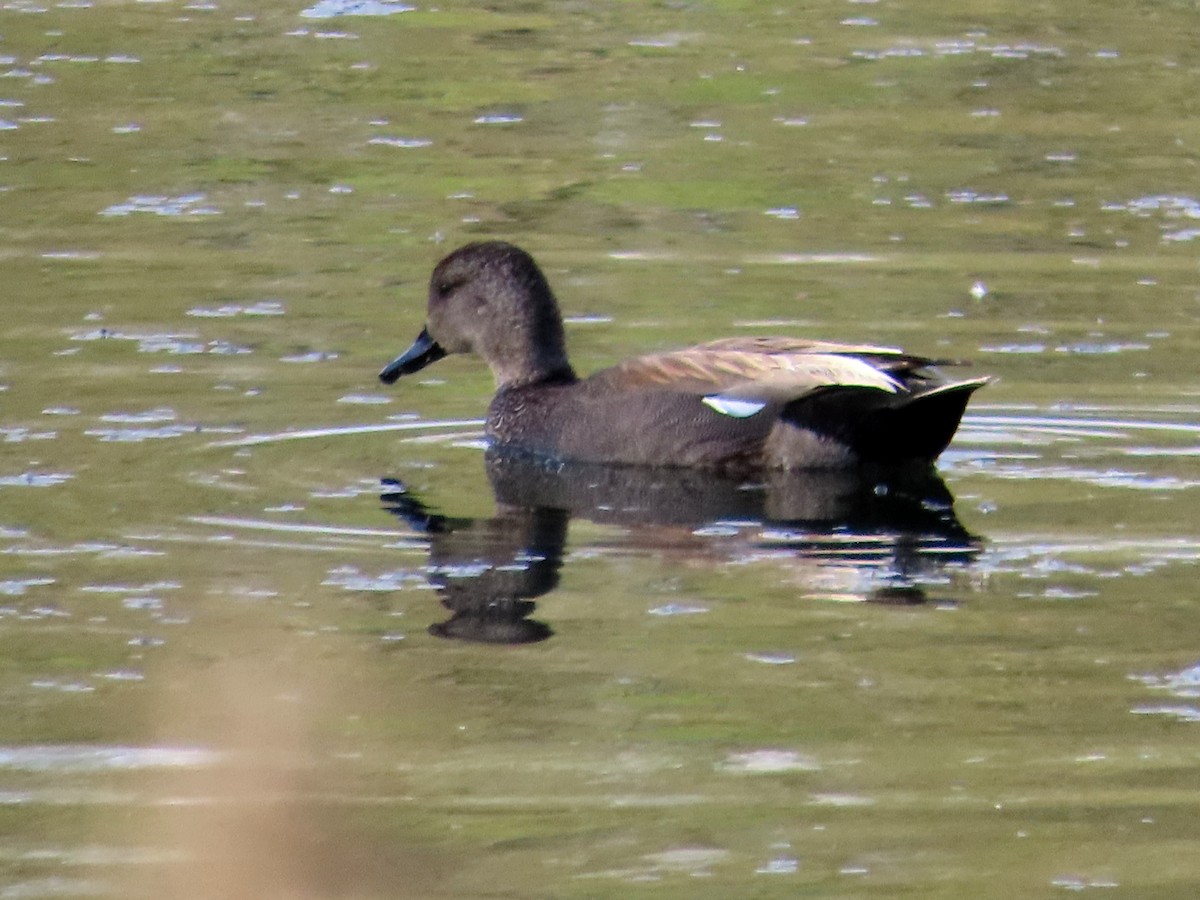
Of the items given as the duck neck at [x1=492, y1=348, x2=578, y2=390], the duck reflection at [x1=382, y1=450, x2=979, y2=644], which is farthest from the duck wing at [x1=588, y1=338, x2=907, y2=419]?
the duck neck at [x1=492, y1=348, x2=578, y2=390]

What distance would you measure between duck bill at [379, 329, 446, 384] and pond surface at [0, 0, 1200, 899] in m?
0.11

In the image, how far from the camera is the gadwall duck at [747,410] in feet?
28.3

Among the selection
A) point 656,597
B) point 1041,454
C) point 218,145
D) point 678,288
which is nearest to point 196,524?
point 656,597

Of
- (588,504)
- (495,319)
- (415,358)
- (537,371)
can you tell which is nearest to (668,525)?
(588,504)

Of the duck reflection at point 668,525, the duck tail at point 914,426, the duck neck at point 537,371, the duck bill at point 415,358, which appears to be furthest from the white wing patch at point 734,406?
the duck bill at point 415,358

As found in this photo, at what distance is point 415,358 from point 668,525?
7.24 feet

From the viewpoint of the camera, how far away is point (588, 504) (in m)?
8.48

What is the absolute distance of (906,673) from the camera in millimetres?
6312

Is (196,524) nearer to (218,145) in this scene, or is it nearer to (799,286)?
(799,286)

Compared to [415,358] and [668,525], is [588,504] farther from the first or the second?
[415,358]

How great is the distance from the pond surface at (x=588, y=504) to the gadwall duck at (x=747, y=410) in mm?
156

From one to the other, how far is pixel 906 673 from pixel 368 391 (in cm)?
410

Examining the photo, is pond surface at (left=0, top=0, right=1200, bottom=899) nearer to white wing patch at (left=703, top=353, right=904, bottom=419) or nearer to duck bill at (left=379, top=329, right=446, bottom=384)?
duck bill at (left=379, top=329, right=446, bottom=384)

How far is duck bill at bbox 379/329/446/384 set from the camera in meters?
9.93
